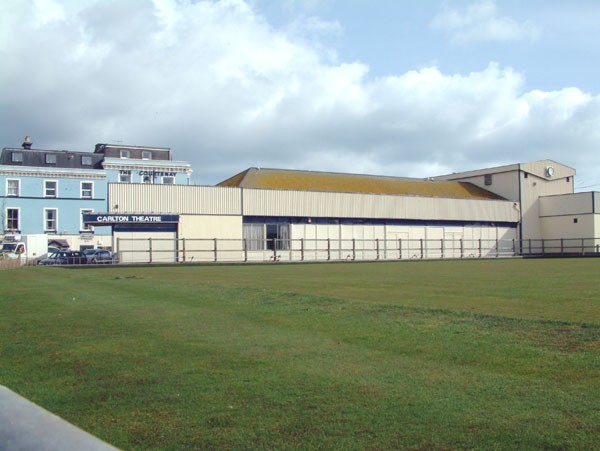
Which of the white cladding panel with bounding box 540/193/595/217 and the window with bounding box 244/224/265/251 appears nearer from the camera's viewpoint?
the window with bounding box 244/224/265/251

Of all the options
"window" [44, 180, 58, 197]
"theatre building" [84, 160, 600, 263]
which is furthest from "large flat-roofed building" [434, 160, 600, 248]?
"window" [44, 180, 58, 197]

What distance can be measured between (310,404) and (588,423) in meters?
2.41

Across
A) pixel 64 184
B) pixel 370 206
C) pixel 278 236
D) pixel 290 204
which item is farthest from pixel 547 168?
pixel 64 184

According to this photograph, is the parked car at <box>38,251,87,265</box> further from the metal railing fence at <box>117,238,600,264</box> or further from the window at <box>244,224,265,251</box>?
the window at <box>244,224,265,251</box>

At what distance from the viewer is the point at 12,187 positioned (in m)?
69.1

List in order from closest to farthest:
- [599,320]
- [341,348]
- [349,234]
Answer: [341,348] → [599,320] → [349,234]

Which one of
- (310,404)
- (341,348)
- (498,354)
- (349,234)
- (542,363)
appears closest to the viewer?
(310,404)

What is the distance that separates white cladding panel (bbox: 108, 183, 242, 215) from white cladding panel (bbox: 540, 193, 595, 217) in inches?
1473

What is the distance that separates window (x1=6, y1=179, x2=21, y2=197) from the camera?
6887cm

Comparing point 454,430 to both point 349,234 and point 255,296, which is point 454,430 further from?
point 349,234

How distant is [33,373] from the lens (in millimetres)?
7746

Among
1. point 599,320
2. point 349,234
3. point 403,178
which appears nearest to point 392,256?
point 349,234

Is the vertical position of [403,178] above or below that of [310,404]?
above

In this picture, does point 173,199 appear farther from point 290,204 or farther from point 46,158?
point 46,158
